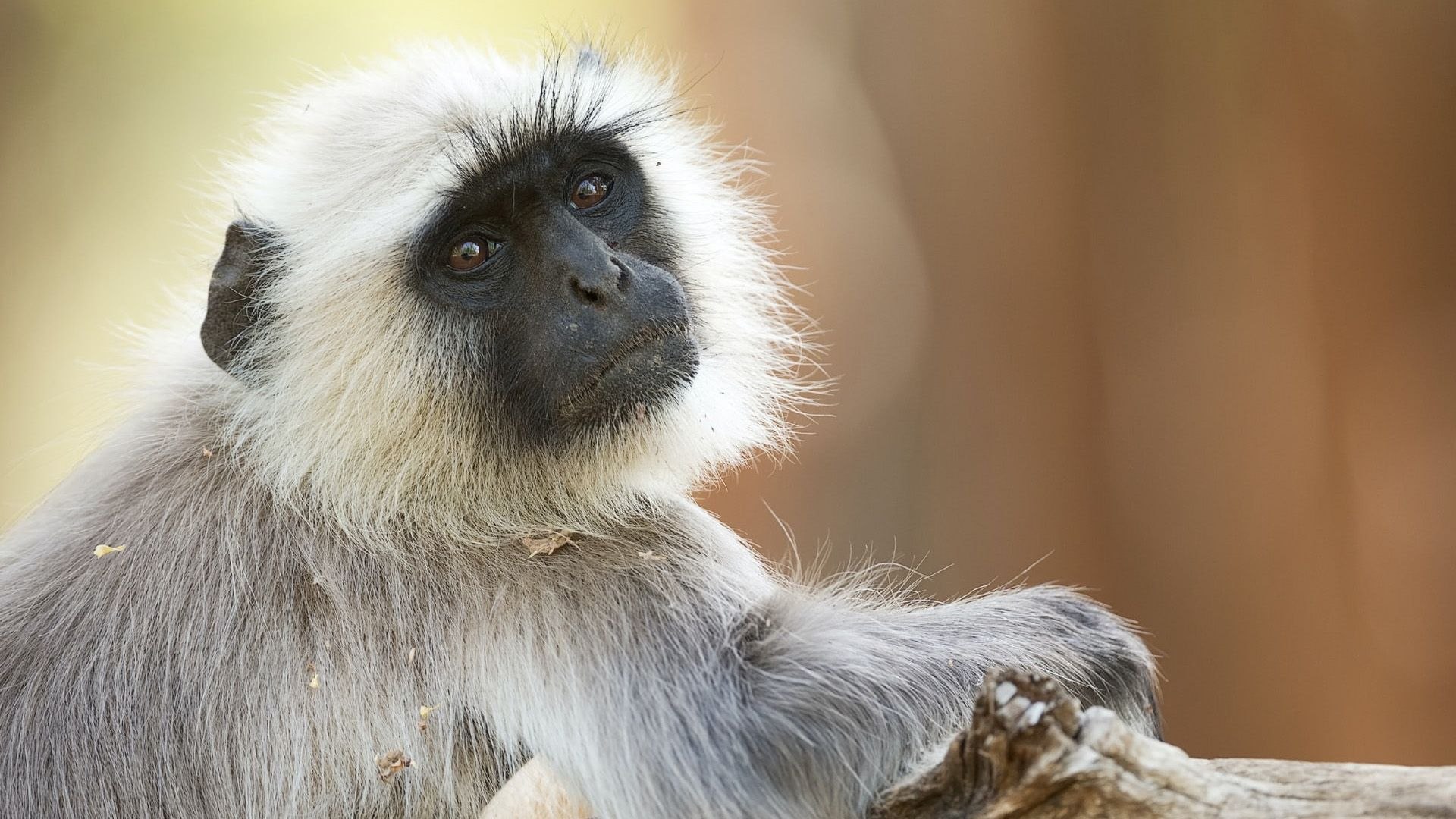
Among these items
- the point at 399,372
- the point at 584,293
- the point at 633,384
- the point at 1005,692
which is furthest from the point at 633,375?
the point at 1005,692

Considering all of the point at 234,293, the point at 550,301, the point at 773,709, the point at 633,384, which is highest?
the point at 234,293

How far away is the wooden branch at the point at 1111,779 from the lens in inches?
72.8

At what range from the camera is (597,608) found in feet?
8.25

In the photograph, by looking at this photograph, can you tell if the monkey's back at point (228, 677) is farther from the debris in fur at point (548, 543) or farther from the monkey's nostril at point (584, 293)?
the monkey's nostril at point (584, 293)

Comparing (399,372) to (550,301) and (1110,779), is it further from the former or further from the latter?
(1110,779)

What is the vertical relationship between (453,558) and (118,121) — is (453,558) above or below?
below

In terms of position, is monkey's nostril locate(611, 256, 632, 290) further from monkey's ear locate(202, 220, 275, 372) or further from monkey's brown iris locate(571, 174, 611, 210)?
monkey's ear locate(202, 220, 275, 372)

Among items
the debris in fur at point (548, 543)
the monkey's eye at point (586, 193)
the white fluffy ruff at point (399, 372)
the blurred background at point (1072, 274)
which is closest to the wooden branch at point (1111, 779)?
the debris in fur at point (548, 543)

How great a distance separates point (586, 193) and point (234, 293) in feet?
2.56

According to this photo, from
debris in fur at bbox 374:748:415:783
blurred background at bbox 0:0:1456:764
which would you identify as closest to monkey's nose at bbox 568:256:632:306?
debris in fur at bbox 374:748:415:783

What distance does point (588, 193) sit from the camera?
2.99 m

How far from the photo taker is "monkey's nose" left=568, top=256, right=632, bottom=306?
2.63 m

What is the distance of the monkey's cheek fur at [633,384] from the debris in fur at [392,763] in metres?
0.73

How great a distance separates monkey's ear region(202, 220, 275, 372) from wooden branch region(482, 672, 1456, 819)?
1711mm
